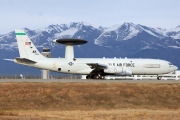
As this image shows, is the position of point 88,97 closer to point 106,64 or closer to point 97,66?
point 97,66

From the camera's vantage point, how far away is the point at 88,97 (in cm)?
5831

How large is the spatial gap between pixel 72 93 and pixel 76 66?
92.8 feet

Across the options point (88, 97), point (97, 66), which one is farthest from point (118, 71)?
point (88, 97)

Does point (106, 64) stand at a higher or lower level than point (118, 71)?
higher

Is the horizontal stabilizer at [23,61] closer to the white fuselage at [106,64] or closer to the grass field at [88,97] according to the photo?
the white fuselage at [106,64]

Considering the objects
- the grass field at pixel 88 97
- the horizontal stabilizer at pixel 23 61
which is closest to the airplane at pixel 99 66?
the horizontal stabilizer at pixel 23 61

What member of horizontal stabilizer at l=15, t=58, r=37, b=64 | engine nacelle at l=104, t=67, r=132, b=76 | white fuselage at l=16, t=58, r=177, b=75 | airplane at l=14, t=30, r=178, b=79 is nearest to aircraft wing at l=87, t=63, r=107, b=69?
airplane at l=14, t=30, r=178, b=79

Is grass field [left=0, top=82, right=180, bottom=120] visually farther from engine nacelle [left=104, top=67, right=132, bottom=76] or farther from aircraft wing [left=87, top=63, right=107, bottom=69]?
engine nacelle [left=104, top=67, right=132, bottom=76]

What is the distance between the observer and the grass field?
5456 centimetres

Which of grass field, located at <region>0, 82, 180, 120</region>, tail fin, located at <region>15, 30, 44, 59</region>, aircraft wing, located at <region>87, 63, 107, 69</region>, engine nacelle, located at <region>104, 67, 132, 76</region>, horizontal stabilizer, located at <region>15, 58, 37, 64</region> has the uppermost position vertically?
tail fin, located at <region>15, 30, 44, 59</region>

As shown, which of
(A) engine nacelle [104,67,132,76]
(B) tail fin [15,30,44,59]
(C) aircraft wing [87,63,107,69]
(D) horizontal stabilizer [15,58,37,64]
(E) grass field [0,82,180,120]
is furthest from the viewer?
(B) tail fin [15,30,44,59]

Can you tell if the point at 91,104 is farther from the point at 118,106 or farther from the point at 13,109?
the point at 13,109

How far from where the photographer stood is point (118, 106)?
183ft

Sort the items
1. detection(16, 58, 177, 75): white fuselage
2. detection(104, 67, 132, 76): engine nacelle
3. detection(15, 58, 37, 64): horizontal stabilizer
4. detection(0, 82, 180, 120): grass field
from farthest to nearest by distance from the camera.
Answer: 1. detection(16, 58, 177, 75): white fuselage
2. detection(104, 67, 132, 76): engine nacelle
3. detection(15, 58, 37, 64): horizontal stabilizer
4. detection(0, 82, 180, 120): grass field
